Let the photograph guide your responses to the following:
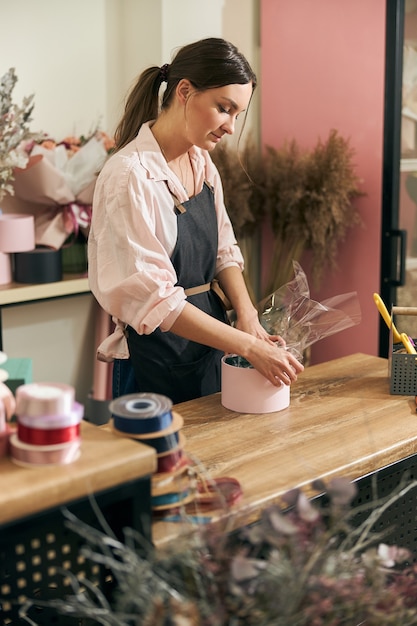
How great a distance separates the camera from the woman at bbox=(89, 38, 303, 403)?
2.21m

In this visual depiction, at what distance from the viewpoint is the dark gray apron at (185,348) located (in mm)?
2508

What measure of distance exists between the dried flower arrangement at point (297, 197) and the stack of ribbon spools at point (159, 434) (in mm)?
2596

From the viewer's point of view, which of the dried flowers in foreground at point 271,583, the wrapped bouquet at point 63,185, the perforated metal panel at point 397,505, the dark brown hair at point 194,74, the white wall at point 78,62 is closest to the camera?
the dried flowers in foreground at point 271,583

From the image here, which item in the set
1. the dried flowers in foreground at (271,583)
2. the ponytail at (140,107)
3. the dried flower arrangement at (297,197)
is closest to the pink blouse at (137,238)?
the ponytail at (140,107)

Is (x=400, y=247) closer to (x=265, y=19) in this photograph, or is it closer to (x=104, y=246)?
(x=265, y=19)

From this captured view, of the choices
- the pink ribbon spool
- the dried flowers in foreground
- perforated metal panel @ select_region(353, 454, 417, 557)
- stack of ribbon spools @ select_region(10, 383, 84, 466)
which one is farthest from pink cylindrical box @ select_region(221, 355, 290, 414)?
the pink ribbon spool

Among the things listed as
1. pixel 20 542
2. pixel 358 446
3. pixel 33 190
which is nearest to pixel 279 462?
pixel 358 446

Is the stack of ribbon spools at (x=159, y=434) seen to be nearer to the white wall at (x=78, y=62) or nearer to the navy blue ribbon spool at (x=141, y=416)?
the navy blue ribbon spool at (x=141, y=416)

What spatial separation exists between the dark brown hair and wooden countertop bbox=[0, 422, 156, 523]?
1.17 meters

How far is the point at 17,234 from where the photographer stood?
3.65 metres

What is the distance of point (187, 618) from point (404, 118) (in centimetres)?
327

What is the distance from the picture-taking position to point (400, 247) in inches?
158

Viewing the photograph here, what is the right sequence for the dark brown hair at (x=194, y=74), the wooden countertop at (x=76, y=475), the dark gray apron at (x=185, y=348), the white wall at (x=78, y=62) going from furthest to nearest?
the white wall at (x=78, y=62)
the dark gray apron at (x=185, y=348)
the dark brown hair at (x=194, y=74)
the wooden countertop at (x=76, y=475)

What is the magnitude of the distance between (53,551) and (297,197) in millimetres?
2911
